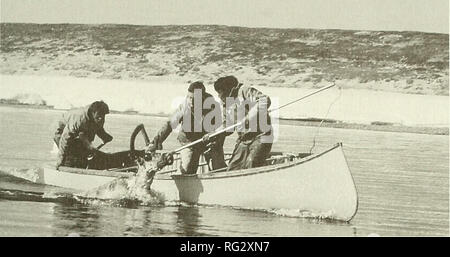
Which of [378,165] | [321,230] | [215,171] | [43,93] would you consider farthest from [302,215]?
[43,93]

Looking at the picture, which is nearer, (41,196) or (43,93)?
(41,196)

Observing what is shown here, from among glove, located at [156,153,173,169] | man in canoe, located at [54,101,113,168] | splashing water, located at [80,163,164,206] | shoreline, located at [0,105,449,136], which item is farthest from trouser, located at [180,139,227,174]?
shoreline, located at [0,105,449,136]

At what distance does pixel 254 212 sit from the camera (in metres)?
9.52

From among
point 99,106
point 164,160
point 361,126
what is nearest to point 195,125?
point 164,160

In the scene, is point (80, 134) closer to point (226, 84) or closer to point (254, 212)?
point (226, 84)

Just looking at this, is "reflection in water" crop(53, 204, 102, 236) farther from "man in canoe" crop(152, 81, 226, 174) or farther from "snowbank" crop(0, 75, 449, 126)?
"snowbank" crop(0, 75, 449, 126)

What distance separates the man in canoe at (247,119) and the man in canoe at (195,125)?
20 centimetres

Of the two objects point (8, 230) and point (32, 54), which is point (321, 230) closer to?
point (8, 230)

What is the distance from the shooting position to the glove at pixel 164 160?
9906mm

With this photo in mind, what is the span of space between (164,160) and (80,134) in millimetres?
905

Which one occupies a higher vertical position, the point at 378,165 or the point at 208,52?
the point at 208,52

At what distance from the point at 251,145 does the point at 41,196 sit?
2209 mm

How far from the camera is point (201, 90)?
9680 millimetres
